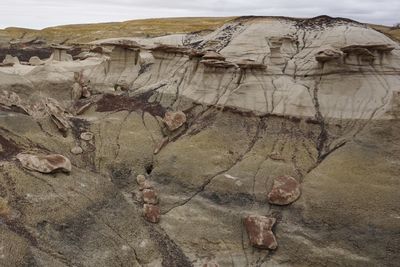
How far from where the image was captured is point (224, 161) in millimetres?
27078

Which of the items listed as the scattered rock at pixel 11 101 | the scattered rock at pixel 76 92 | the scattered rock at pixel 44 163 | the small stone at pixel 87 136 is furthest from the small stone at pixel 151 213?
the scattered rock at pixel 76 92

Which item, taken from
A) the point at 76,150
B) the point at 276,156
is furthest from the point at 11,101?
the point at 276,156

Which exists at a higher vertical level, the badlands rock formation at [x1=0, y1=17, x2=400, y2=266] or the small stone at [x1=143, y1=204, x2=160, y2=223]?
the badlands rock formation at [x1=0, y1=17, x2=400, y2=266]

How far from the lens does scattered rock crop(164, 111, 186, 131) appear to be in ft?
97.8

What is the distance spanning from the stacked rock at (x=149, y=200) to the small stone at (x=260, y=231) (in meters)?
4.50

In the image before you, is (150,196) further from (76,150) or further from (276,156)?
(276,156)

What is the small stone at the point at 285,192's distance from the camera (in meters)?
24.1

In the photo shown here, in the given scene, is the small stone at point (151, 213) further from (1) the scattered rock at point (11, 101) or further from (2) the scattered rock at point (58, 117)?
(1) the scattered rock at point (11, 101)

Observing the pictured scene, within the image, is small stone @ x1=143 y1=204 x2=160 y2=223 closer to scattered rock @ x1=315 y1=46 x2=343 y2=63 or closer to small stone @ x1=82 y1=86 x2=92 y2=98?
scattered rock @ x1=315 y1=46 x2=343 y2=63

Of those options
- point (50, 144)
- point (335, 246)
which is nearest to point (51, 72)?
point (50, 144)

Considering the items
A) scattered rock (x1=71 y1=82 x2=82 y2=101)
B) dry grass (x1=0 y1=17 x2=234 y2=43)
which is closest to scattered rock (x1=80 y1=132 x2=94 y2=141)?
scattered rock (x1=71 y1=82 x2=82 y2=101)

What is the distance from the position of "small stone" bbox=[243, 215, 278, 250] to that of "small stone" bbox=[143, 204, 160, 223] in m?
4.38

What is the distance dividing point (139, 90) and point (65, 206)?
1487 centimetres

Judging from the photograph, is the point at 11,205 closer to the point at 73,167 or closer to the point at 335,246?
the point at 73,167
